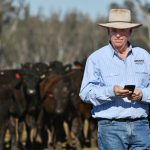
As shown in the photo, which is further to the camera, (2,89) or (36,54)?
(36,54)

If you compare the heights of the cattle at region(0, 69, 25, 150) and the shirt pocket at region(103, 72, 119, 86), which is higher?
the shirt pocket at region(103, 72, 119, 86)

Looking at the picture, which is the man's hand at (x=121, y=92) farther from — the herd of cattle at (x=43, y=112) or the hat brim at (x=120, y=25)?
the herd of cattle at (x=43, y=112)

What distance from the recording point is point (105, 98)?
5.88m

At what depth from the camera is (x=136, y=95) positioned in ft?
18.8

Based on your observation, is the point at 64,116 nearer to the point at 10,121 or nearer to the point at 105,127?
the point at 10,121

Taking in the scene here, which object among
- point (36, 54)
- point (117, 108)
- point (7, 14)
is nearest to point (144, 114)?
point (117, 108)

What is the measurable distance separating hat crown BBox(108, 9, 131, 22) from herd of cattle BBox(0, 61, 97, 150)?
8819mm

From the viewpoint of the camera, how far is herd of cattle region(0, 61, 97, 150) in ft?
50.2

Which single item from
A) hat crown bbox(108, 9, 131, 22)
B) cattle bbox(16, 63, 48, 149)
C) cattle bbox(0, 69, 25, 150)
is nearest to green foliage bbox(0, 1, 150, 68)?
cattle bbox(16, 63, 48, 149)

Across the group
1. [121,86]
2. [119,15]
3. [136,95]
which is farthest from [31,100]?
[136,95]

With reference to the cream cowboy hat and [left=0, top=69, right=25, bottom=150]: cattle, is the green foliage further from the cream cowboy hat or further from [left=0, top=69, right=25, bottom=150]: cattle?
the cream cowboy hat

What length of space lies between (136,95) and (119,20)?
2.50 ft

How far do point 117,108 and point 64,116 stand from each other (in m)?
10.7

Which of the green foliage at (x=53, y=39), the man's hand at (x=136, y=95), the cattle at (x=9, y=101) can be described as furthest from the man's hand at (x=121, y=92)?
the green foliage at (x=53, y=39)
